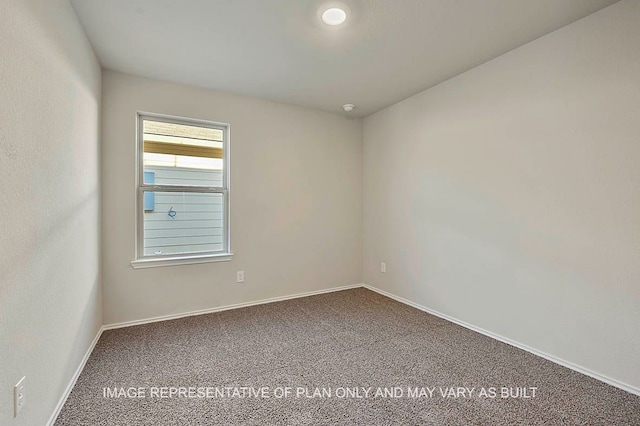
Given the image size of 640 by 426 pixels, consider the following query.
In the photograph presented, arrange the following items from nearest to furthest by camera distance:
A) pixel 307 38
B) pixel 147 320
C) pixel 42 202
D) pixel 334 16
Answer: pixel 42 202 < pixel 334 16 < pixel 307 38 < pixel 147 320

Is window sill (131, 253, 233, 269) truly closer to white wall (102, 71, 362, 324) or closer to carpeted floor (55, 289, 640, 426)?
white wall (102, 71, 362, 324)

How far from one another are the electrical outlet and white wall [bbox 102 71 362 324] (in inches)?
64.7

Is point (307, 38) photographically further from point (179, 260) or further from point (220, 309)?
point (220, 309)

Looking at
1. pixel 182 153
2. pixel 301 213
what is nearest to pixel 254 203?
pixel 301 213

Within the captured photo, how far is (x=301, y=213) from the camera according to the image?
371cm

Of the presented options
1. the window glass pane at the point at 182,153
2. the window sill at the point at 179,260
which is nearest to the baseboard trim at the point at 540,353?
the window sill at the point at 179,260

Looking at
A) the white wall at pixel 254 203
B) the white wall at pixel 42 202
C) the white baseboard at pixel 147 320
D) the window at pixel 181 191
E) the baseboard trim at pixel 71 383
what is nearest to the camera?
the white wall at pixel 42 202

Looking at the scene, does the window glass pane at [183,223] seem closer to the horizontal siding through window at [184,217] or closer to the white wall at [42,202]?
the horizontal siding through window at [184,217]

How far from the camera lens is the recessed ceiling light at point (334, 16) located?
189cm

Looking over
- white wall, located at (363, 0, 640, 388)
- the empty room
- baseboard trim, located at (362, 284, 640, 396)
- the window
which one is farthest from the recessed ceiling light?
baseboard trim, located at (362, 284, 640, 396)

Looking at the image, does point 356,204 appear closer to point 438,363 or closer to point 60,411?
point 438,363

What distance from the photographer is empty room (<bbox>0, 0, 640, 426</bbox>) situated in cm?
156

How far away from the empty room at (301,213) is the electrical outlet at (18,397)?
0.04 ft

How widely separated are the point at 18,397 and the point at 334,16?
259 cm
